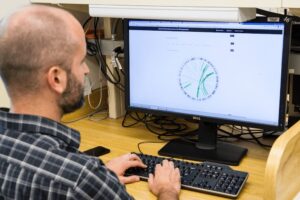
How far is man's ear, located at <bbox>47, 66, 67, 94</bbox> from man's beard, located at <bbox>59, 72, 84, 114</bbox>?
14mm

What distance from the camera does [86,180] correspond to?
2.98 feet

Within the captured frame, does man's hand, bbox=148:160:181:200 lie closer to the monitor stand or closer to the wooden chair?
the monitor stand

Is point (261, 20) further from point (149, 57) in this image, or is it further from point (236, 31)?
point (149, 57)

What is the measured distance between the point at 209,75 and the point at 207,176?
0.33m

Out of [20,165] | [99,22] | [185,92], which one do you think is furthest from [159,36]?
[20,165]

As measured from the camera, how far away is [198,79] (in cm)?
146

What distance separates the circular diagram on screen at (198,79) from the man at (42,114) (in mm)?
542

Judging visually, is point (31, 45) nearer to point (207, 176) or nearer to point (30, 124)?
point (30, 124)

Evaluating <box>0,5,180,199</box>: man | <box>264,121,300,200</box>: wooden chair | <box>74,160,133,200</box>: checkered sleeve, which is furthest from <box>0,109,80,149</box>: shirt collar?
<box>264,121,300,200</box>: wooden chair

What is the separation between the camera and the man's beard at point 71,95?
1.00 metres

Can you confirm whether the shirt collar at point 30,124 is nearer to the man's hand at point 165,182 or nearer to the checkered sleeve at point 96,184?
the checkered sleeve at point 96,184

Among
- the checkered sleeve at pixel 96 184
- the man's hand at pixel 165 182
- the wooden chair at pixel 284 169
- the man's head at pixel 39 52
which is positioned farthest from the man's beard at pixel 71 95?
the wooden chair at pixel 284 169

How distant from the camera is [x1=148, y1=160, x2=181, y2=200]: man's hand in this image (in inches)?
47.8

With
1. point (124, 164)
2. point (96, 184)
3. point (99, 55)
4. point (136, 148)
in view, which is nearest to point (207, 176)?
point (124, 164)
